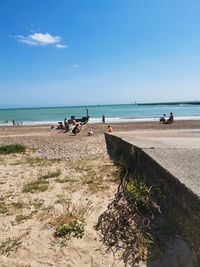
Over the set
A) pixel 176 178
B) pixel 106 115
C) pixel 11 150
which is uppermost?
pixel 176 178

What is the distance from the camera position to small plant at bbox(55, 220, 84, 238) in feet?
15.0

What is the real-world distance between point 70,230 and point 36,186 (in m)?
2.73

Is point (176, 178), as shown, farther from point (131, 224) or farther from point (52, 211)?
point (52, 211)

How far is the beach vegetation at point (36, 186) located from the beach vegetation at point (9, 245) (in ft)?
7.80

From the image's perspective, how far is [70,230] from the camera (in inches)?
183

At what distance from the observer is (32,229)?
189 inches

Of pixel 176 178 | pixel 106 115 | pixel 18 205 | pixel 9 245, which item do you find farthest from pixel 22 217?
pixel 106 115

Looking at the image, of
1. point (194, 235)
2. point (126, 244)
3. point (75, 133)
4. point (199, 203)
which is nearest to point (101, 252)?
point (126, 244)

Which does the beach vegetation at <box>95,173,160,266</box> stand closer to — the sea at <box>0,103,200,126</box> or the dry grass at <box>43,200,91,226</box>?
the dry grass at <box>43,200,91,226</box>

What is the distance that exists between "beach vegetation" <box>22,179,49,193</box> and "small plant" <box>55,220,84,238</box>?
2232 mm

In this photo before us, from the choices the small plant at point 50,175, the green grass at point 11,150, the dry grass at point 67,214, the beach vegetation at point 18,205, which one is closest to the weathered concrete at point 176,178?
the dry grass at point 67,214

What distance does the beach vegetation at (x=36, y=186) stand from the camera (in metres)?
6.90

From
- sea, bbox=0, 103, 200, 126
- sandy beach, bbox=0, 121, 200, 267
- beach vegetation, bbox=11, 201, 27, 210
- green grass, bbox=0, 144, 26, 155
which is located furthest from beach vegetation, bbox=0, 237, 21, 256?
sea, bbox=0, 103, 200, 126

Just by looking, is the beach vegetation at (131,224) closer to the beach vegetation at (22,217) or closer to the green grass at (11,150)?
the beach vegetation at (22,217)
